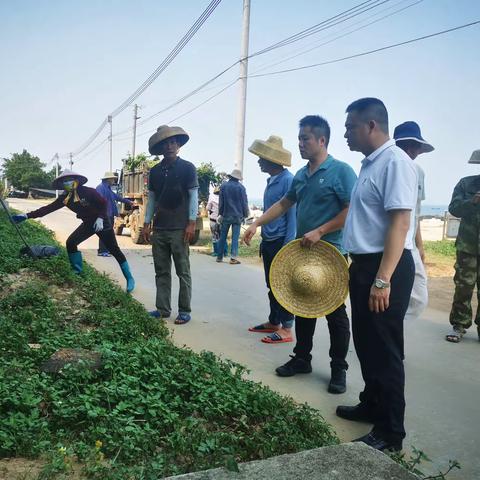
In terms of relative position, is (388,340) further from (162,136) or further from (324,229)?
(162,136)

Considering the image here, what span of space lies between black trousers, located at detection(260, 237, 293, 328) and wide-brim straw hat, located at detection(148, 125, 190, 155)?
4.93 feet

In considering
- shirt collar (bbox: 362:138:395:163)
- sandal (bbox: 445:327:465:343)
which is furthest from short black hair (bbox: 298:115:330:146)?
sandal (bbox: 445:327:465:343)

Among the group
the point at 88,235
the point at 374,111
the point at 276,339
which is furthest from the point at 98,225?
the point at 374,111

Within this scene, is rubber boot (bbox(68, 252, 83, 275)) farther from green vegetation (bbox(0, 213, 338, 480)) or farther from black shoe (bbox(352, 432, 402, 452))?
black shoe (bbox(352, 432, 402, 452))

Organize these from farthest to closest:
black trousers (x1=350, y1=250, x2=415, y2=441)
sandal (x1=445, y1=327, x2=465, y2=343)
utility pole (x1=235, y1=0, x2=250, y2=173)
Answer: utility pole (x1=235, y1=0, x2=250, y2=173) < sandal (x1=445, y1=327, x2=465, y2=343) < black trousers (x1=350, y1=250, x2=415, y2=441)

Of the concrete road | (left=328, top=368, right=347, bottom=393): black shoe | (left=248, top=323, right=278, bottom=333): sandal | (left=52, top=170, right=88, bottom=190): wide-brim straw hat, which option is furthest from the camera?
(left=52, top=170, right=88, bottom=190): wide-brim straw hat

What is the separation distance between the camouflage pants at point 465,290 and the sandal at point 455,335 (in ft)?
0.20

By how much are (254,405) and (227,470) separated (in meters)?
0.92

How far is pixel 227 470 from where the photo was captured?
208cm

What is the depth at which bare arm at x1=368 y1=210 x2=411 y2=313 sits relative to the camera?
8.59 feet

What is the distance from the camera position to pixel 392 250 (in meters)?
2.62

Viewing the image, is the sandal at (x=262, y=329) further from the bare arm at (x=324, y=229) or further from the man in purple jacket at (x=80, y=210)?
the man in purple jacket at (x=80, y=210)

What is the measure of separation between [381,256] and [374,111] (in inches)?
33.4

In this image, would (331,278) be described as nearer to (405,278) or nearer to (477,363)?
(405,278)
